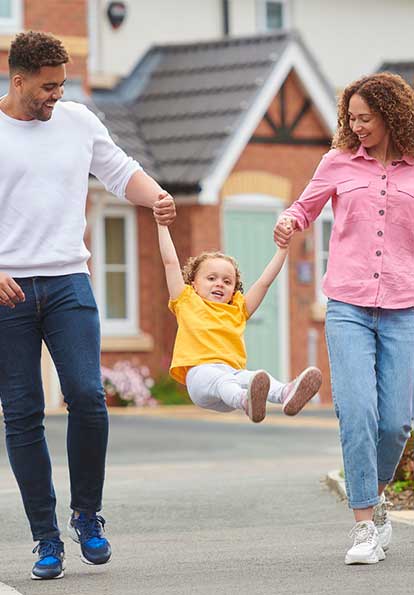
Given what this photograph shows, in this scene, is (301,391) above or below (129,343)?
above

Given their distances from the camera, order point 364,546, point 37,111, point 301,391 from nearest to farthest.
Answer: point 37,111 < point 301,391 < point 364,546

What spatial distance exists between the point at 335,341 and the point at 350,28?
22910 millimetres

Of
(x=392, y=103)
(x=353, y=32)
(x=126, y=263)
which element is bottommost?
(x=126, y=263)

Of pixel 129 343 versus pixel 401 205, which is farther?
pixel 129 343

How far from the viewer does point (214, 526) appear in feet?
31.4

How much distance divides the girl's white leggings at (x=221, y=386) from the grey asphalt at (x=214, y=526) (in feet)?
2.27

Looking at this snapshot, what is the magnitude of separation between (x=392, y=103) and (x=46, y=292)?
1685 mm

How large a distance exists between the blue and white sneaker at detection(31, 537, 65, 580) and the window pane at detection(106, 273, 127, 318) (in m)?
17.1

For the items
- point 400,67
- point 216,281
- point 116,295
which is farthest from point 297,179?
point 216,281

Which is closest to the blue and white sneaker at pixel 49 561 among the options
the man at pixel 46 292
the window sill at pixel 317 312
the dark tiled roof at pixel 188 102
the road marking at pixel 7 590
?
the man at pixel 46 292

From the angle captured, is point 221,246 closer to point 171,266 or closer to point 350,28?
point 350,28

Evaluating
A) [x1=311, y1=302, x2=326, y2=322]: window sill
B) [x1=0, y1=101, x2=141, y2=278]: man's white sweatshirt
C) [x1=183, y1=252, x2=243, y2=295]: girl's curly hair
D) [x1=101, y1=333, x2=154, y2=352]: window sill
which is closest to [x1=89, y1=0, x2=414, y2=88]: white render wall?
[x1=311, y1=302, x2=326, y2=322]: window sill

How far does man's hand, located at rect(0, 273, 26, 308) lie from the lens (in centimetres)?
705

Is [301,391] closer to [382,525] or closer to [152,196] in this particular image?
[382,525]
